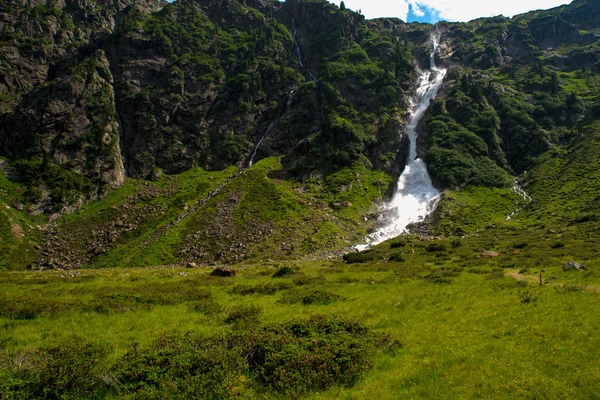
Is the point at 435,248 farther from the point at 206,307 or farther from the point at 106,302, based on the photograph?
the point at 106,302

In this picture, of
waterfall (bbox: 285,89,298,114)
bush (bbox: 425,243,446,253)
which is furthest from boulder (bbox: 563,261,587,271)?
waterfall (bbox: 285,89,298,114)

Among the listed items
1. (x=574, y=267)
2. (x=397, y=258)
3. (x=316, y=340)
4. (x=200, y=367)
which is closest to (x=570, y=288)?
(x=574, y=267)

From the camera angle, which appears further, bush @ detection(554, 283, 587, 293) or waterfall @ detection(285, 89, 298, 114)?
waterfall @ detection(285, 89, 298, 114)

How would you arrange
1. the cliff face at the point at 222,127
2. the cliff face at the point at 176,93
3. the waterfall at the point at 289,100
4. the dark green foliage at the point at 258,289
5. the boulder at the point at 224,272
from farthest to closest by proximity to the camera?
the waterfall at the point at 289,100 → the cliff face at the point at 176,93 → the cliff face at the point at 222,127 → the boulder at the point at 224,272 → the dark green foliage at the point at 258,289

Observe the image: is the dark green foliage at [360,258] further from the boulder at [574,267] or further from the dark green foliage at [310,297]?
the dark green foliage at [310,297]

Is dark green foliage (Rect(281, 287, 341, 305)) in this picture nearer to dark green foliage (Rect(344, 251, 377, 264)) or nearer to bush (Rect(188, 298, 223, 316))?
bush (Rect(188, 298, 223, 316))

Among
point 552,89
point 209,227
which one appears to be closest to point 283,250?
point 209,227

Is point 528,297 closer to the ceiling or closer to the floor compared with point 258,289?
closer to the ceiling

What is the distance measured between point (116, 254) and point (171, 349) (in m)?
58.7

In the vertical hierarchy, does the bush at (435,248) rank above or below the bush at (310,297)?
below

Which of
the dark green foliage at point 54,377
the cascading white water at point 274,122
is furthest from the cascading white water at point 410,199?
the dark green foliage at point 54,377

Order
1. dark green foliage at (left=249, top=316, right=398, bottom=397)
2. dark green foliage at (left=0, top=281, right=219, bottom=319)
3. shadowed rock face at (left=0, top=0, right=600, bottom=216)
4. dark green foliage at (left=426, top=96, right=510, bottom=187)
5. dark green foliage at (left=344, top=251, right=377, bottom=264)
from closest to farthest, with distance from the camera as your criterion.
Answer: dark green foliage at (left=249, top=316, right=398, bottom=397) < dark green foliage at (left=0, top=281, right=219, bottom=319) < dark green foliage at (left=344, top=251, right=377, bottom=264) < dark green foliage at (left=426, top=96, right=510, bottom=187) < shadowed rock face at (left=0, top=0, right=600, bottom=216)

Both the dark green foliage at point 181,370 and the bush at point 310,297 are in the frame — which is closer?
the dark green foliage at point 181,370

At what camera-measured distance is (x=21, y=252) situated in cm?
6181
